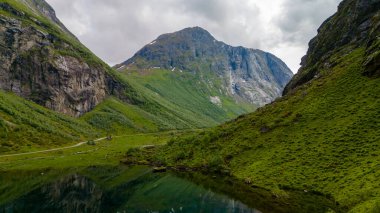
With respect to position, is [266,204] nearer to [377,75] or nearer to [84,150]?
[377,75]

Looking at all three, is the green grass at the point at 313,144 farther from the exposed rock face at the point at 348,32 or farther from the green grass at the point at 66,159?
the green grass at the point at 66,159

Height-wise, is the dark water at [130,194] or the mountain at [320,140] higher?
the mountain at [320,140]

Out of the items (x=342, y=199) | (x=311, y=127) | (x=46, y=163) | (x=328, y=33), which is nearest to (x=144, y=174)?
(x=46, y=163)

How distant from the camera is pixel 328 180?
8231 cm

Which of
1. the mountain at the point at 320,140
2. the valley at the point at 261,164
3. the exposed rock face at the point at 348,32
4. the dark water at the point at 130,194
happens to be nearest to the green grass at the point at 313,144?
the mountain at the point at 320,140

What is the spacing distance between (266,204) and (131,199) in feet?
115

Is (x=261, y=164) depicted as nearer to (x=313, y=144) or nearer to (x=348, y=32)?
(x=313, y=144)

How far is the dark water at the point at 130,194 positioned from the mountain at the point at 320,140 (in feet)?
25.9

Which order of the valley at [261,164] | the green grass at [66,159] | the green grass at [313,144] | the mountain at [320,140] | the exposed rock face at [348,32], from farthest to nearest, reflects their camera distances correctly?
the exposed rock face at [348,32] → the green grass at [66,159] → the mountain at [320,140] → the green grass at [313,144] → the valley at [261,164]

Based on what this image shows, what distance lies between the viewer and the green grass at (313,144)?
3142 inches

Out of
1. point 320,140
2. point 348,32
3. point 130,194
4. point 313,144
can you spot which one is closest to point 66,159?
point 130,194

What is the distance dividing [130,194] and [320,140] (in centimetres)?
5640

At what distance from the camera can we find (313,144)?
9956 centimetres

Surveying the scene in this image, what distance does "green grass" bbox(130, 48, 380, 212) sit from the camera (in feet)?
262
